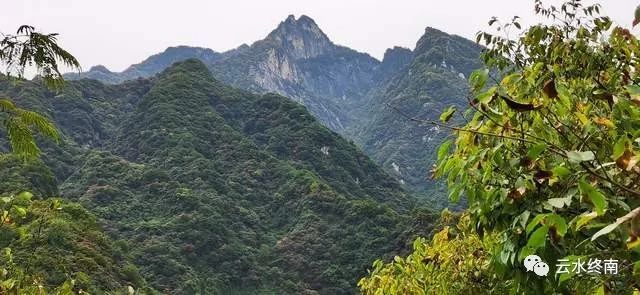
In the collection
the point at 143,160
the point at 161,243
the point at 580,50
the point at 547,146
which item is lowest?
the point at 161,243

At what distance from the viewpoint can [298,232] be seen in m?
64.6

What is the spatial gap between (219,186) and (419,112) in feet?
327

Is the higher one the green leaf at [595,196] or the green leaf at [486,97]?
the green leaf at [486,97]

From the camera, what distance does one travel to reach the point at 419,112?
162 meters

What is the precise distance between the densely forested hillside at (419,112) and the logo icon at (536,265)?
11722 cm

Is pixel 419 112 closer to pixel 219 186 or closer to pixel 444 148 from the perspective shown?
pixel 219 186

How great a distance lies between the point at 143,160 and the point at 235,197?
54.6 ft

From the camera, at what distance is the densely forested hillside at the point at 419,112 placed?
14350 centimetres

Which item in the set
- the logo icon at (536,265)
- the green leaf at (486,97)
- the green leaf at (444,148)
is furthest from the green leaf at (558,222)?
the green leaf at (444,148)

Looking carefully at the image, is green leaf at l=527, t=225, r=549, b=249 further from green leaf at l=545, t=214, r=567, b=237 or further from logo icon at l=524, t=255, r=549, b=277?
logo icon at l=524, t=255, r=549, b=277

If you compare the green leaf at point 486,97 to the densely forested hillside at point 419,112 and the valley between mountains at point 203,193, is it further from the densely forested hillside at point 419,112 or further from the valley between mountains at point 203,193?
the densely forested hillside at point 419,112

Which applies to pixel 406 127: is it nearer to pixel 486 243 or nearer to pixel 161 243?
pixel 161 243

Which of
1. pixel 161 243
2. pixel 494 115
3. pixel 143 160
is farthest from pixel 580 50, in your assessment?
pixel 143 160

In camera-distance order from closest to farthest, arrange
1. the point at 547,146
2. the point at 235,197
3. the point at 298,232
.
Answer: the point at 547,146
the point at 298,232
the point at 235,197
